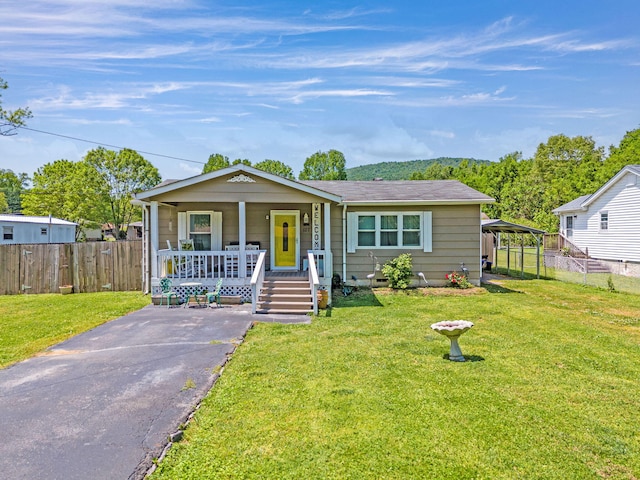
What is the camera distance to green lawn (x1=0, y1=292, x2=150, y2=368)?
6.66 meters

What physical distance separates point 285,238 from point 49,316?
6926 millimetres

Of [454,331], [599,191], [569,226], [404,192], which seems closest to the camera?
[454,331]

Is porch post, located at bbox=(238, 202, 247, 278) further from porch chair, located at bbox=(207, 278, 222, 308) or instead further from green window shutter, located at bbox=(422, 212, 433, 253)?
green window shutter, located at bbox=(422, 212, 433, 253)

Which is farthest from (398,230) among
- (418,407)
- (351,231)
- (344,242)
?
(418,407)

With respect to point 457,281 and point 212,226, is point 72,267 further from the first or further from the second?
point 457,281

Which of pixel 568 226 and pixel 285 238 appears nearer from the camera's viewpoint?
pixel 285 238

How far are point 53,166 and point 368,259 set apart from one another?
30808 millimetres

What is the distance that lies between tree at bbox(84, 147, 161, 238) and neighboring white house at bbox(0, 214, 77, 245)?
4880mm

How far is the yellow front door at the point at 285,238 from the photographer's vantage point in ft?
42.6

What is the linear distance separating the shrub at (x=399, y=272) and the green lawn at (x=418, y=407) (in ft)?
14.9

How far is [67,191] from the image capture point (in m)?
30.9

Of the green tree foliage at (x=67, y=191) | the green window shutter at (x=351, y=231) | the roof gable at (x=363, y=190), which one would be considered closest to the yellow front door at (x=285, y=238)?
the roof gable at (x=363, y=190)

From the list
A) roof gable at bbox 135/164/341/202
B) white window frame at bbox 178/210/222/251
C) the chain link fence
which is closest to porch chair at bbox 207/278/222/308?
white window frame at bbox 178/210/222/251

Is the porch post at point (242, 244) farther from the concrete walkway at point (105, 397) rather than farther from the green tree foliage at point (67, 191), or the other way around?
the green tree foliage at point (67, 191)
